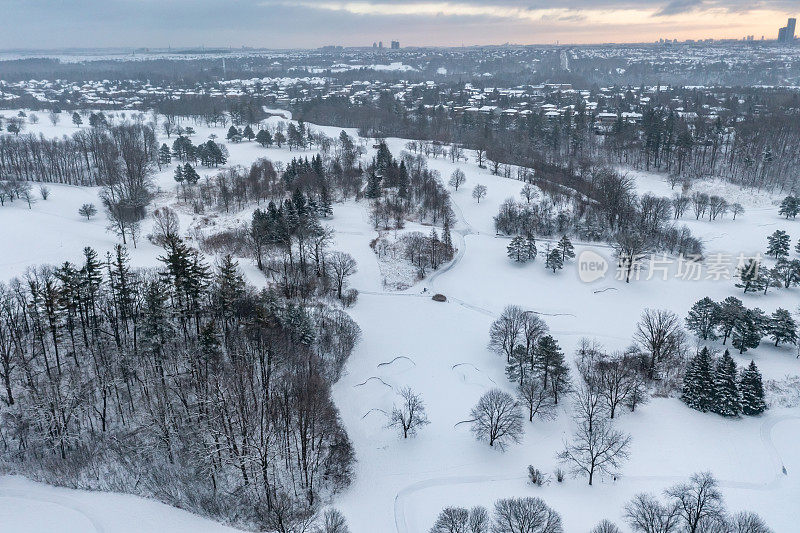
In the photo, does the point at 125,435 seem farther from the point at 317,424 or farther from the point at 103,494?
the point at 317,424

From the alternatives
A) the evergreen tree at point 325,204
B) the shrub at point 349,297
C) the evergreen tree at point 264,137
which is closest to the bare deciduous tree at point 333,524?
the shrub at point 349,297

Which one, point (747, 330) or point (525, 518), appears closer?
point (525, 518)

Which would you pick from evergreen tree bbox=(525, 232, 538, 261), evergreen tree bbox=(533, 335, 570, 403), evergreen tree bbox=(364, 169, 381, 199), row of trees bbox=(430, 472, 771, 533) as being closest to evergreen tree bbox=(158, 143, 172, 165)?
evergreen tree bbox=(364, 169, 381, 199)

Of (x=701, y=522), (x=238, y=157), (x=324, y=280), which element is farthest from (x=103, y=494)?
(x=238, y=157)

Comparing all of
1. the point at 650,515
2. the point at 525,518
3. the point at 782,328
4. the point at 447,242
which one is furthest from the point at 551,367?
the point at 447,242

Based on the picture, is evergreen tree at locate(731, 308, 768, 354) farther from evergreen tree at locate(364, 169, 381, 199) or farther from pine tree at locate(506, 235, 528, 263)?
evergreen tree at locate(364, 169, 381, 199)

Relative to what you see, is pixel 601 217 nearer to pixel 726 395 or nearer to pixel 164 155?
pixel 726 395

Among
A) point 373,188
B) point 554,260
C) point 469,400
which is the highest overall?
→ point 373,188
